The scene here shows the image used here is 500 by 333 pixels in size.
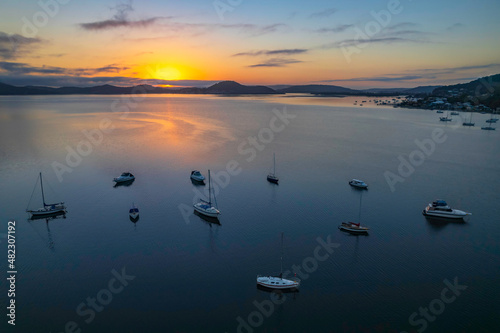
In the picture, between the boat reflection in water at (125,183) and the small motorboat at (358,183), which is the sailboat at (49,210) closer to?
the boat reflection in water at (125,183)

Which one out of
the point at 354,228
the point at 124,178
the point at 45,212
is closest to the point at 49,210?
the point at 45,212

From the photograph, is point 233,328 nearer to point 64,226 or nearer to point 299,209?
point 299,209

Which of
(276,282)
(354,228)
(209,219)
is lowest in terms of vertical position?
(276,282)

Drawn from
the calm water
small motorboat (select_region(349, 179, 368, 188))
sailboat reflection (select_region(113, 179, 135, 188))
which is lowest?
the calm water

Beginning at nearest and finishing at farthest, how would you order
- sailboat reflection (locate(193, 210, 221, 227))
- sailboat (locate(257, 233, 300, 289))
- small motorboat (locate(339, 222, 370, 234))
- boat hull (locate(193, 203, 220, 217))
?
sailboat (locate(257, 233, 300, 289)) → small motorboat (locate(339, 222, 370, 234)) → sailboat reflection (locate(193, 210, 221, 227)) → boat hull (locate(193, 203, 220, 217))

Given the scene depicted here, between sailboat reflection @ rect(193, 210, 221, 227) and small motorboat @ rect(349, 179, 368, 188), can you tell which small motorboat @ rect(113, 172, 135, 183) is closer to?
sailboat reflection @ rect(193, 210, 221, 227)

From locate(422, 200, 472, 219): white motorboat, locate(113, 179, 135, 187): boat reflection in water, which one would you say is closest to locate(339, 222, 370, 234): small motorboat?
locate(422, 200, 472, 219): white motorboat

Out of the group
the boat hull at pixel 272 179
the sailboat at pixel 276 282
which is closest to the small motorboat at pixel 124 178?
the boat hull at pixel 272 179

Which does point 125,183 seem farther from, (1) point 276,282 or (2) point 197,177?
(1) point 276,282
